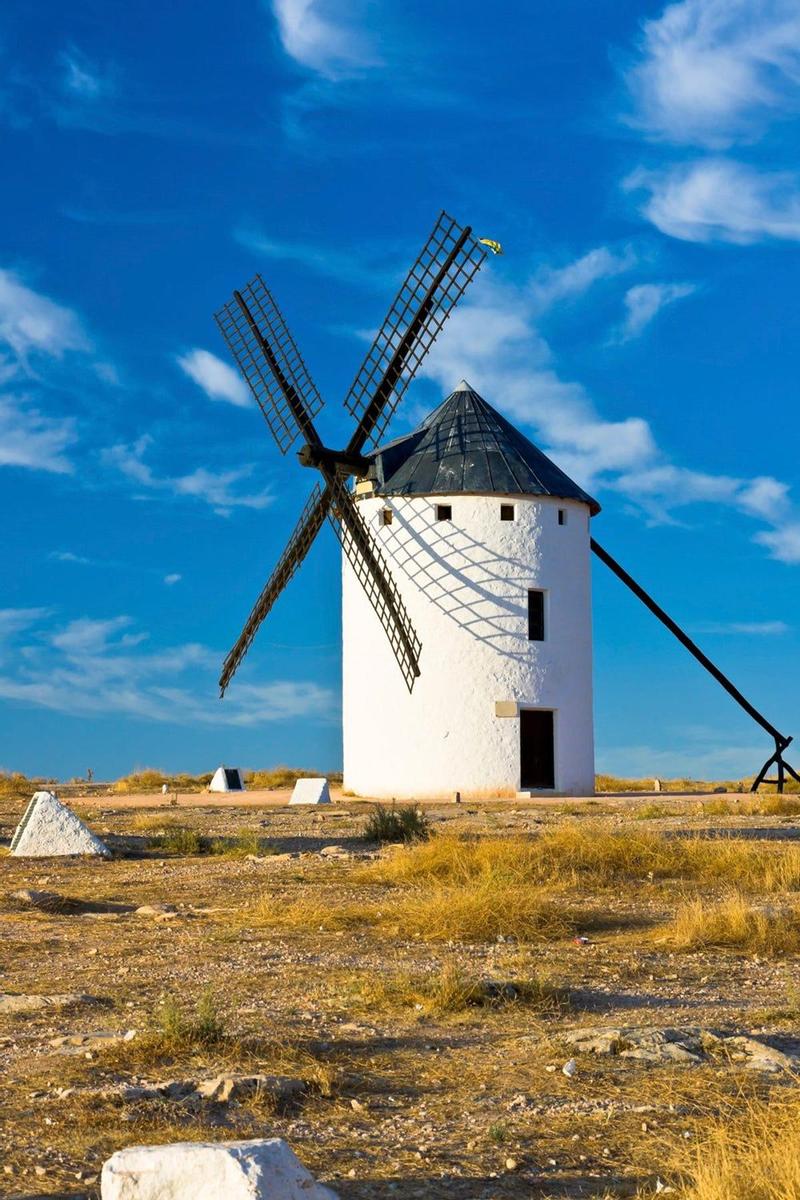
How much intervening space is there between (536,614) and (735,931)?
18.7m

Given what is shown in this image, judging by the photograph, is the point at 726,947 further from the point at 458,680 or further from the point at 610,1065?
the point at 458,680

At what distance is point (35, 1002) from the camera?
24.1ft

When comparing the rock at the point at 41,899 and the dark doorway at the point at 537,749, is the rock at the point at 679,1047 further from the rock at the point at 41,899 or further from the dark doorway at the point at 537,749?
the dark doorway at the point at 537,749

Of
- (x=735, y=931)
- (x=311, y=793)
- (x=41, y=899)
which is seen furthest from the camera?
(x=311, y=793)

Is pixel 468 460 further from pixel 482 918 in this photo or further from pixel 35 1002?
pixel 35 1002

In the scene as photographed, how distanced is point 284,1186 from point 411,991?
Answer: 3772 mm

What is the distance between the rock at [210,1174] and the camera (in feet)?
12.0

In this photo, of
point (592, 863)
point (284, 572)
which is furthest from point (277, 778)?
point (592, 863)

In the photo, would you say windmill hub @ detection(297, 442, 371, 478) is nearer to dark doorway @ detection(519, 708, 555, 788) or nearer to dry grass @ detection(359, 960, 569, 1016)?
dark doorway @ detection(519, 708, 555, 788)

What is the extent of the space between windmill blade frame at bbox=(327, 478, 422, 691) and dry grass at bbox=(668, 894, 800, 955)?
1714 centimetres

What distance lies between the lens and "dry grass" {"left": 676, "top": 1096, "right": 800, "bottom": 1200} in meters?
4.32

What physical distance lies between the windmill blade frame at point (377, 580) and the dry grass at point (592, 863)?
41.7 feet

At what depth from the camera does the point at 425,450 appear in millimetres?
28750

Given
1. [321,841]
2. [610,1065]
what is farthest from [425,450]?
[610,1065]
